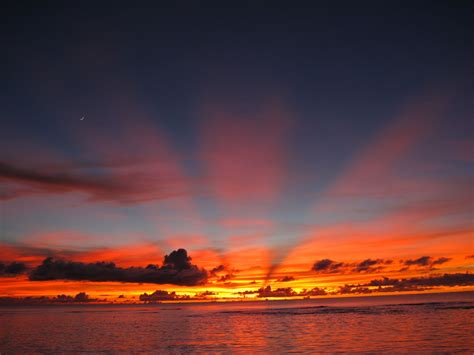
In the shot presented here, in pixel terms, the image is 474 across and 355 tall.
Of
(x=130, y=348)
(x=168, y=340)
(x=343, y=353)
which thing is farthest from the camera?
(x=168, y=340)

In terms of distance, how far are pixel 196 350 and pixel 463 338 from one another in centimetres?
3572

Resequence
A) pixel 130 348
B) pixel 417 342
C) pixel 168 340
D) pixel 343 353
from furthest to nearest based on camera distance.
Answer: pixel 168 340
pixel 130 348
pixel 417 342
pixel 343 353

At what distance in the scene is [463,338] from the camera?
59000mm

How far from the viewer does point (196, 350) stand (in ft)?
192

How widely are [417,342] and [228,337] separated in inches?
1211

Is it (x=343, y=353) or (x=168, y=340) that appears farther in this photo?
(x=168, y=340)

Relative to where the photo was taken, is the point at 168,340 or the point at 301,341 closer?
the point at 301,341

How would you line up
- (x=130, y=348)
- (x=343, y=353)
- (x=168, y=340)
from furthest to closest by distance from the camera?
(x=168, y=340)
(x=130, y=348)
(x=343, y=353)

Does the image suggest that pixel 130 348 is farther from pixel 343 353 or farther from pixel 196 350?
pixel 343 353

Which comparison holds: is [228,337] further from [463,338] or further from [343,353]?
[463,338]

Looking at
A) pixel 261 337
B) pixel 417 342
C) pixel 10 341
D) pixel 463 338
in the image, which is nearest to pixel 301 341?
pixel 261 337

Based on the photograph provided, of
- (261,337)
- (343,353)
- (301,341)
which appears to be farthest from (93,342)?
(343,353)

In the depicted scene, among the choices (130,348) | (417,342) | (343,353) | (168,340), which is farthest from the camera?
(168,340)

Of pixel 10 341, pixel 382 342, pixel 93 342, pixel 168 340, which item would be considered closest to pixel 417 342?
pixel 382 342
